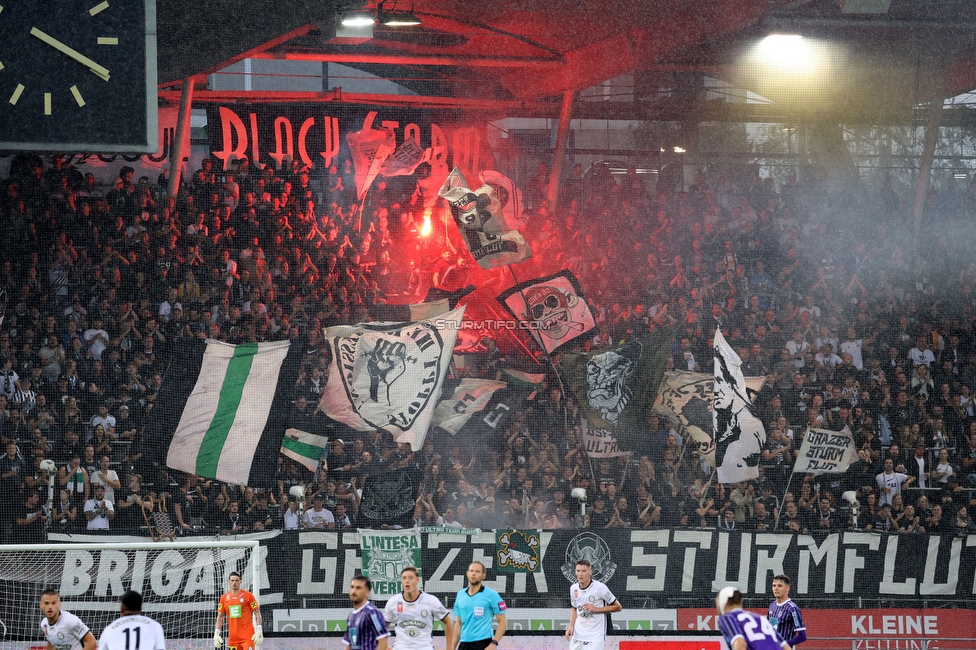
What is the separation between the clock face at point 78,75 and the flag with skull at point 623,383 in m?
A: 12.7

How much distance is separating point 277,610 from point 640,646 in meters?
4.66

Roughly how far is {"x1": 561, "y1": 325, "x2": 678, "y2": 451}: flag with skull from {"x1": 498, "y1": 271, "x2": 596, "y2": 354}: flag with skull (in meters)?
0.65

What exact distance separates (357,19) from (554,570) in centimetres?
818

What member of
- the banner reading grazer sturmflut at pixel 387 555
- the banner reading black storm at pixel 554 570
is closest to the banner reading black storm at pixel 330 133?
the banner reading grazer sturmflut at pixel 387 555

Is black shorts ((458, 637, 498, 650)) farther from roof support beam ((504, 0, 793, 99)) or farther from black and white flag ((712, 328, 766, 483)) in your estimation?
roof support beam ((504, 0, 793, 99))

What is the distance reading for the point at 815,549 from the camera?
15.4 meters

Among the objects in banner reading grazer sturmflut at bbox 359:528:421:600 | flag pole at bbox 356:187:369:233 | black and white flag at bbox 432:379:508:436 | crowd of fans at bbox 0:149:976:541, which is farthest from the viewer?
flag pole at bbox 356:187:369:233

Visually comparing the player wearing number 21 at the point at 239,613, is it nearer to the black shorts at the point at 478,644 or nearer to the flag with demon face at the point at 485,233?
the black shorts at the point at 478,644

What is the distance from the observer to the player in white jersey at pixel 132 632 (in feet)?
26.7

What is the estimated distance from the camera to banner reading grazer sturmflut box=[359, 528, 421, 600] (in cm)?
1482

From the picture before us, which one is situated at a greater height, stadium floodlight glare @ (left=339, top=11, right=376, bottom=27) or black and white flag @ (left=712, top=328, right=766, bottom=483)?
stadium floodlight glare @ (left=339, top=11, right=376, bottom=27)

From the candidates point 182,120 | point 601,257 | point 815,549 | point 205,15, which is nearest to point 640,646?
point 815,549

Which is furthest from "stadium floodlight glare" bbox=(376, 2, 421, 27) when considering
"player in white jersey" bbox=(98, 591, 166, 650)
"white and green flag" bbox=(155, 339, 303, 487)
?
"player in white jersey" bbox=(98, 591, 166, 650)

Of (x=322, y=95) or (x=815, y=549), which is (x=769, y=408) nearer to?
(x=815, y=549)
